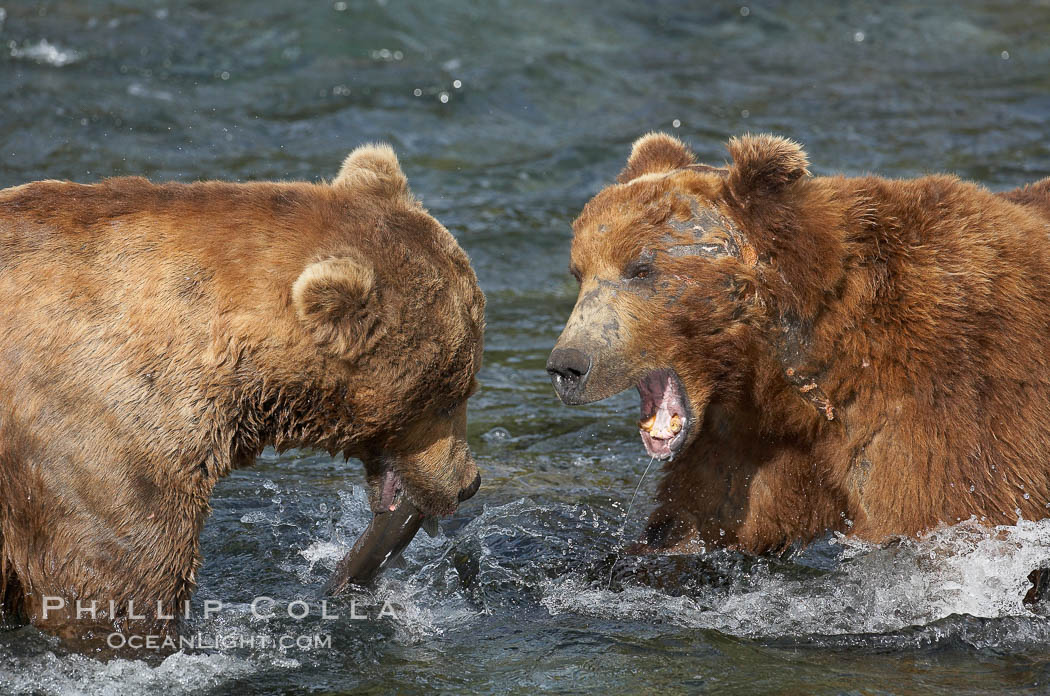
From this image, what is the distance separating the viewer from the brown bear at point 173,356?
4.56 m

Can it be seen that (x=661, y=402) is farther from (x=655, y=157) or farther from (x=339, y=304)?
(x=339, y=304)

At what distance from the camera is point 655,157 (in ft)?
18.5

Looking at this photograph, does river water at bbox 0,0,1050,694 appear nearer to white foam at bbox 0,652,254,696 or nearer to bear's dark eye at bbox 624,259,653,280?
white foam at bbox 0,652,254,696

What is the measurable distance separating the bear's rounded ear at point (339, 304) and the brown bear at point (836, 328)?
31.5 inches

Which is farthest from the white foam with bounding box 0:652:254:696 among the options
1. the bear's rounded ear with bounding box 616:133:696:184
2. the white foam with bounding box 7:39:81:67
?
the white foam with bounding box 7:39:81:67

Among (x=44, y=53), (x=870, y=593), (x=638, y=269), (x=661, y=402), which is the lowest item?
(x=870, y=593)

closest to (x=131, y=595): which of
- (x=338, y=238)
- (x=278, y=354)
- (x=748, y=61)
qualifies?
(x=278, y=354)

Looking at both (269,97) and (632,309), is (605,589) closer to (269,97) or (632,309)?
(632,309)

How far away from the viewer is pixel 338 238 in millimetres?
4887

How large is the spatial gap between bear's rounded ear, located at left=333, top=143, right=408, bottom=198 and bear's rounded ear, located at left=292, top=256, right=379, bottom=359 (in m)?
0.49

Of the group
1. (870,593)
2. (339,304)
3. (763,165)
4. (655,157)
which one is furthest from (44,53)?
(870,593)

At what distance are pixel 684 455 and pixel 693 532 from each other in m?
0.35

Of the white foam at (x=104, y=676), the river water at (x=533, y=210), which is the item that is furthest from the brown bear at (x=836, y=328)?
the white foam at (x=104, y=676)

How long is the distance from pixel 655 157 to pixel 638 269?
704 mm
